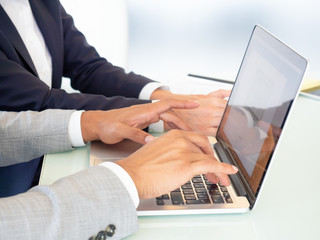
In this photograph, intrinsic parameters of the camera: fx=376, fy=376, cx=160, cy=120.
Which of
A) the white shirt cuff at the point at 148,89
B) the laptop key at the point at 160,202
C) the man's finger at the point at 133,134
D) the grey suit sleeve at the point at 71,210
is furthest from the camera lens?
the white shirt cuff at the point at 148,89

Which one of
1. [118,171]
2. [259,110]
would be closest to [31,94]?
[118,171]

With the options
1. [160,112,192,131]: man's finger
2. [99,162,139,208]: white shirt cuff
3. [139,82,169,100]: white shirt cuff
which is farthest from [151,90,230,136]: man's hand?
[99,162,139,208]: white shirt cuff

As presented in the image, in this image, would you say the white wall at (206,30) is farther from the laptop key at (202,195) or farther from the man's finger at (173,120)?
the laptop key at (202,195)

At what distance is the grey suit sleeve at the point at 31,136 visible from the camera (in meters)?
0.89

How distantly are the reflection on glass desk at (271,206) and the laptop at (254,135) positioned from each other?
0.02 metres

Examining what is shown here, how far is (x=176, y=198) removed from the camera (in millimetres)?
716

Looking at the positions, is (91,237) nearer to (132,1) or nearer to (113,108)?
(113,108)

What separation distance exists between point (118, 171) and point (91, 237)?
0.40 feet

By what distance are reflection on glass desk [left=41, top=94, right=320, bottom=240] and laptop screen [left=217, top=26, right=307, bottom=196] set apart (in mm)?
66

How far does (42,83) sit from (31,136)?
26cm

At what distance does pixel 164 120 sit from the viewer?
99cm

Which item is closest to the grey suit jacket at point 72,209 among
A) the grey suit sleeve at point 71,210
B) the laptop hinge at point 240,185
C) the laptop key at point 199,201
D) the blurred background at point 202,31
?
the grey suit sleeve at point 71,210

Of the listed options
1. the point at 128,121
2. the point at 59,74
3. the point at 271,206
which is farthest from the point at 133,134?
the point at 59,74

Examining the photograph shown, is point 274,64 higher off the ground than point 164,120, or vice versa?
point 274,64
